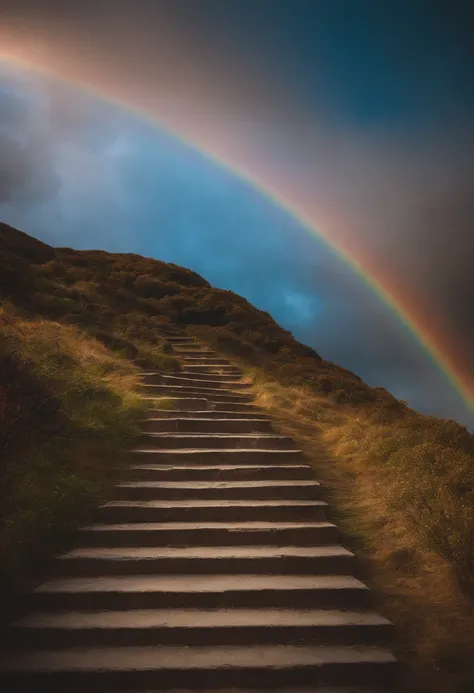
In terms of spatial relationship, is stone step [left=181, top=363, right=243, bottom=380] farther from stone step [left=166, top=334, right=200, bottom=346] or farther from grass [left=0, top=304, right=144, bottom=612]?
grass [left=0, top=304, right=144, bottom=612]

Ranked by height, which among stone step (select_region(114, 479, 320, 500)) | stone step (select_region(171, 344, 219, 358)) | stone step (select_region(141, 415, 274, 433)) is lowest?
stone step (select_region(114, 479, 320, 500))

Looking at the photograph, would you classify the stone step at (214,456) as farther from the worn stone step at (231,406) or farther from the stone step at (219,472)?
the worn stone step at (231,406)

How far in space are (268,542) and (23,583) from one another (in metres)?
2.71

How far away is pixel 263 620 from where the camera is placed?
474 centimetres

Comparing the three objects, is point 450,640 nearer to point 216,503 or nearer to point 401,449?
point 216,503

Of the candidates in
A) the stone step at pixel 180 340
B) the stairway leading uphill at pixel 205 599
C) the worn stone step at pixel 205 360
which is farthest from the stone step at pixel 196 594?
the stone step at pixel 180 340

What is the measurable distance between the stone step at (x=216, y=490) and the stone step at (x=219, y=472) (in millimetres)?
192

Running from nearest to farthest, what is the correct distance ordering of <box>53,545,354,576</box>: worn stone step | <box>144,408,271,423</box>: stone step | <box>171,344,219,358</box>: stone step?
<box>53,545,354,576</box>: worn stone step, <box>144,408,271,423</box>: stone step, <box>171,344,219,358</box>: stone step

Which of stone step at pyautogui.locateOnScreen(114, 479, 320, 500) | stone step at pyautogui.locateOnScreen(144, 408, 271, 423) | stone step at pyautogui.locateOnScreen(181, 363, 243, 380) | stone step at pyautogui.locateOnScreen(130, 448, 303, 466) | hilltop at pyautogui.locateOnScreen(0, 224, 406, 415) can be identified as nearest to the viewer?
stone step at pyautogui.locateOnScreen(114, 479, 320, 500)

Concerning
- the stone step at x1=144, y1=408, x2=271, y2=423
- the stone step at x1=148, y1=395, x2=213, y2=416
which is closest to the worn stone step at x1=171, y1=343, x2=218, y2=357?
the stone step at x1=148, y1=395, x2=213, y2=416

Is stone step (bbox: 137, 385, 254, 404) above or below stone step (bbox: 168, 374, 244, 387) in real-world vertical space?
below

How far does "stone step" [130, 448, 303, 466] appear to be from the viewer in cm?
799

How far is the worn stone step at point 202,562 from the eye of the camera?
549 centimetres

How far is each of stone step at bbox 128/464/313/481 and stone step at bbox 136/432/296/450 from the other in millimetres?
821
